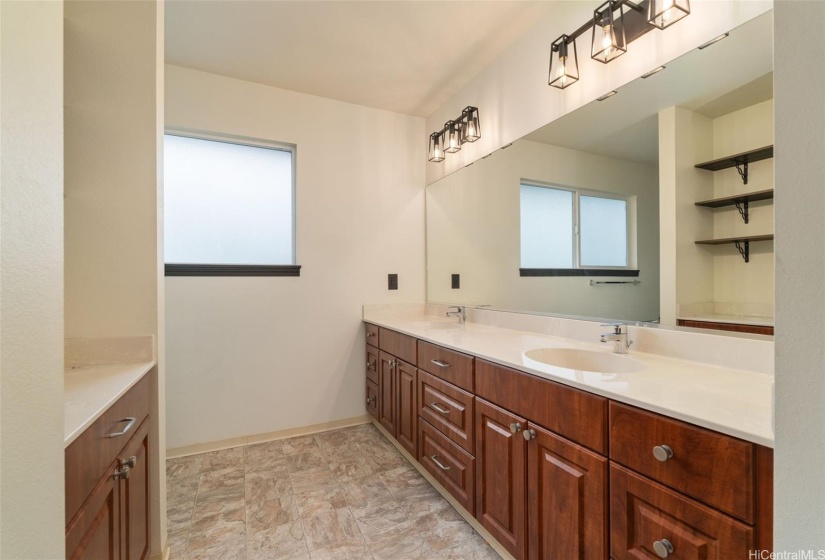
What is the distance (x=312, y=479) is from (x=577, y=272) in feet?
6.15

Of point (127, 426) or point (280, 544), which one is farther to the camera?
point (280, 544)

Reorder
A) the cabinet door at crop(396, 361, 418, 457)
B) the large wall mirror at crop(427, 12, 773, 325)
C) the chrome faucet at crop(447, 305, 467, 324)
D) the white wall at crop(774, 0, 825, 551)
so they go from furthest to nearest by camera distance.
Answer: the chrome faucet at crop(447, 305, 467, 324) → the cabinet door at crop(396, 361, 418, 457) → the large wall mirror at crop(427, 12, 773, 325) → the white wall at crop(774, 0, 825, 551)

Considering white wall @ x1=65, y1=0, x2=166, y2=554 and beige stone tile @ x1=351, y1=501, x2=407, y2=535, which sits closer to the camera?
white wall @ x1=65, y1=0, x2=166, y2=554

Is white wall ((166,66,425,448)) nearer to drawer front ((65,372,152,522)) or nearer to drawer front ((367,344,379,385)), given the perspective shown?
drawer front ((367,344,379,385))

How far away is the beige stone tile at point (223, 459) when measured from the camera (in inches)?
85.6

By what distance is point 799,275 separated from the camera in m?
0.44

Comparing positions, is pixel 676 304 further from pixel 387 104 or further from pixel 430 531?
pixel 387 104

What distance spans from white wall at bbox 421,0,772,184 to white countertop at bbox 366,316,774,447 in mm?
1113

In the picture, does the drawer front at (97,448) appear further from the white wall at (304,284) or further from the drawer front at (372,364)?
the drawer front at (372,364)

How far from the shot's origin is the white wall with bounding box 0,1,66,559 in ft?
1.41

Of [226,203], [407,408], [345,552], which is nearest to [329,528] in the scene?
[345,552]

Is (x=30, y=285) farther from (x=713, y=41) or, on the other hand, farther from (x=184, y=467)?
(x=184, y=467)

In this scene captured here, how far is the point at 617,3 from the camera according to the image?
1.39 m

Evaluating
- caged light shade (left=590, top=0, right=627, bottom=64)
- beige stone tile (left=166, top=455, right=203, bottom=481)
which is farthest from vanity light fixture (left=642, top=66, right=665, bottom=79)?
beige stone tile (left=166, top=455, right=203, bottom=481)
